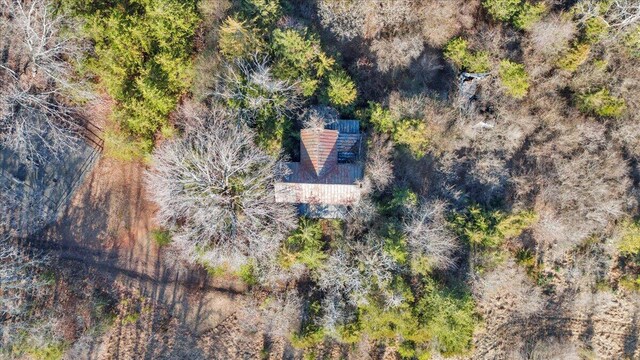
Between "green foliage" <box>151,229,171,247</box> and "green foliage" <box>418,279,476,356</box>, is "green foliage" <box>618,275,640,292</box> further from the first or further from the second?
"green foliage" <box>151,229,171,247</box>

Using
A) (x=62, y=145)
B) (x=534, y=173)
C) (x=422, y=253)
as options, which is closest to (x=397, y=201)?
(x=422, y=253)

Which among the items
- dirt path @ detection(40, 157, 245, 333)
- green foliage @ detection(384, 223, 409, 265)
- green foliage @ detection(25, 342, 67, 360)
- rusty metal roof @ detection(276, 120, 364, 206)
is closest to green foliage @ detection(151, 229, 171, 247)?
dirt path @ detection(40, 157, 245, 333)

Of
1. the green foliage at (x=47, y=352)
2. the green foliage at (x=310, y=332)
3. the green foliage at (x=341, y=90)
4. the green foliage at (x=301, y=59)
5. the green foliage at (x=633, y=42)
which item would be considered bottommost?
the green foliage at (x=47, y=352)

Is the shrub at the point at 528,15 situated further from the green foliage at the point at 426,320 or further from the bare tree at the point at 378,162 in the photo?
the green foliage at the point at 426,320

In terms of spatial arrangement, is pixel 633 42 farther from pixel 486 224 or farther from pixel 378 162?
pixel 378 162

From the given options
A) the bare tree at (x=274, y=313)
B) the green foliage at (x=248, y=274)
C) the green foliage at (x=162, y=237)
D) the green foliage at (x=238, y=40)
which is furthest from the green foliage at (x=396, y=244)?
the green foliage at (x=162, y=237)

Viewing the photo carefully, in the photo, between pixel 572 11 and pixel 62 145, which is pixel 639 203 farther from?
pixel 62 145
